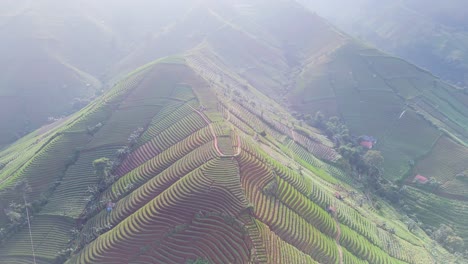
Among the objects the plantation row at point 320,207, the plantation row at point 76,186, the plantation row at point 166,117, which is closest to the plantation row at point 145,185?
the plantation row at point 76,186

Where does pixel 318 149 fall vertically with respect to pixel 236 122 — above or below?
above

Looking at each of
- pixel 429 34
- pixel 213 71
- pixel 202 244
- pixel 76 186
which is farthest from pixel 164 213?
pixel 429 34

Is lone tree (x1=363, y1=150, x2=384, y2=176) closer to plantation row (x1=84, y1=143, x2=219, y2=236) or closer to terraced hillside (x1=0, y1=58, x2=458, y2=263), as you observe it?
terraced hillside (x1=0, y1=58, x2=458, y2=263)

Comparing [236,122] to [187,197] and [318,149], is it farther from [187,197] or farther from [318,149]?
[187,197]

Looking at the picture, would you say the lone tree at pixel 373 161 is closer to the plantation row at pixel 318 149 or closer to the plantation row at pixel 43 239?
the plantation row at pixel 318 149

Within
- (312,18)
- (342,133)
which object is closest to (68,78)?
(342,133)
